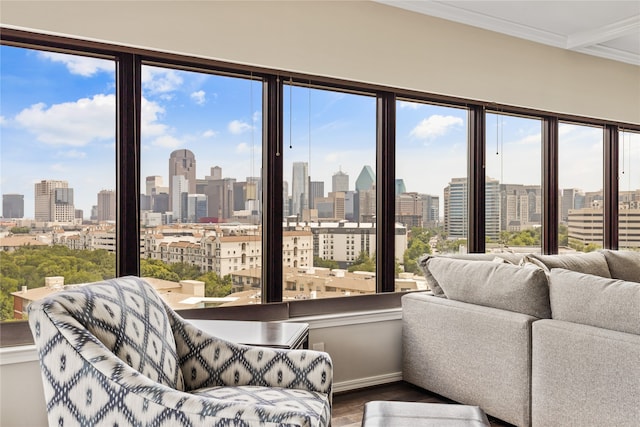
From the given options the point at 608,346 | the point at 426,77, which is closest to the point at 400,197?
the point at 426,77

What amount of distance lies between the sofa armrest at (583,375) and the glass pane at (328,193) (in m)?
1.29

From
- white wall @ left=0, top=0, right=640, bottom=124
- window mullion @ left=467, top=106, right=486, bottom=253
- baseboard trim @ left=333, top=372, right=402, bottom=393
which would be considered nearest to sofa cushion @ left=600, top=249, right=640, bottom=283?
window mullion @ left=467, top=106, right=486, bottom=253

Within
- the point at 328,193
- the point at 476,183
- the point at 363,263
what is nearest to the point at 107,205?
the point at 328,193

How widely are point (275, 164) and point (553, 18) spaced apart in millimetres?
2315

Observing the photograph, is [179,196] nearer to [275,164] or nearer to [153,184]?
[153,184]

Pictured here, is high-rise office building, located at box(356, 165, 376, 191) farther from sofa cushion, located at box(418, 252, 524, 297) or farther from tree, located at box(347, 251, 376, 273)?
sofa cushion, located at box(418, 252, 524, 297)

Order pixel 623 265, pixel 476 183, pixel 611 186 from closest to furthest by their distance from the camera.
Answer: pixel 623 265 < pixel 476 183 < pixel 611 186

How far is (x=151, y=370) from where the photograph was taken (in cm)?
169

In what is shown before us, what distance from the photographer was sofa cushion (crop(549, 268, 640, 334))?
217 centimetres

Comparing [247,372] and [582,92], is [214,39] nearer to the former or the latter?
[247,372]

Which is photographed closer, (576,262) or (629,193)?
(576,262)

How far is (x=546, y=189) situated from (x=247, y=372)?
336 cm

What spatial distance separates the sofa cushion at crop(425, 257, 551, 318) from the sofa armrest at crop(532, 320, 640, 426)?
0.47 feet

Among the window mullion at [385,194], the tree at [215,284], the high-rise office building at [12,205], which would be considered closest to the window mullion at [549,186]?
the window mullion at [385,194]
